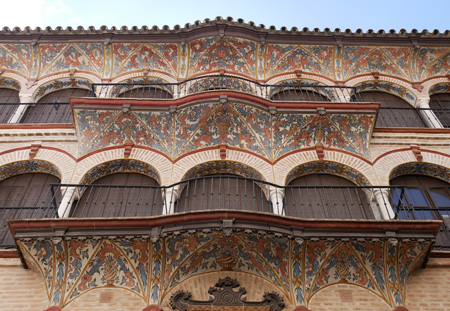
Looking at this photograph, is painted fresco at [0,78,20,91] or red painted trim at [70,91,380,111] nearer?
red painted trim at [70,91,380,111]

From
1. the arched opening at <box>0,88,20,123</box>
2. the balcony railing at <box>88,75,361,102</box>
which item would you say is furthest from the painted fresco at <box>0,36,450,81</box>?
the arched opening at <box>0,88,20,123</box>

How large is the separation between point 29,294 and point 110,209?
7.03ft

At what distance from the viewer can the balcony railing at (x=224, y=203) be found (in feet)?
27.6

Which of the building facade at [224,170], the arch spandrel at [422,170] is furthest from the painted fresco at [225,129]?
the arch spandrel at [422,170]

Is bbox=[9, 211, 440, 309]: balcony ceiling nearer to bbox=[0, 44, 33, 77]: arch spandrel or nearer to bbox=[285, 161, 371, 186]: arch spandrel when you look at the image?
bbox=[285, 161, 371, 186]: arch spandrel

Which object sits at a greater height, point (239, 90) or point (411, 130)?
point (239, 90)

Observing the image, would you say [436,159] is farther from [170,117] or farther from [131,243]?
[131,243]

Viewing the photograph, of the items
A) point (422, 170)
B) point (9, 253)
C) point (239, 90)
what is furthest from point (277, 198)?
point (9, 253)

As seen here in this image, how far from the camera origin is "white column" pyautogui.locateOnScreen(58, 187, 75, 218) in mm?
8156

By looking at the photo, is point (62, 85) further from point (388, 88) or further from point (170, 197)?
point (388, 88)

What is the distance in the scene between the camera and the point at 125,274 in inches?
280

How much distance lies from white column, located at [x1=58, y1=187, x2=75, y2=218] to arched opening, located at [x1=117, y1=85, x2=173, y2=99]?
3.86 m

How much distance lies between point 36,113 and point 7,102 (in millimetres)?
1102

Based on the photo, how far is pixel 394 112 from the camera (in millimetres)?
11430
